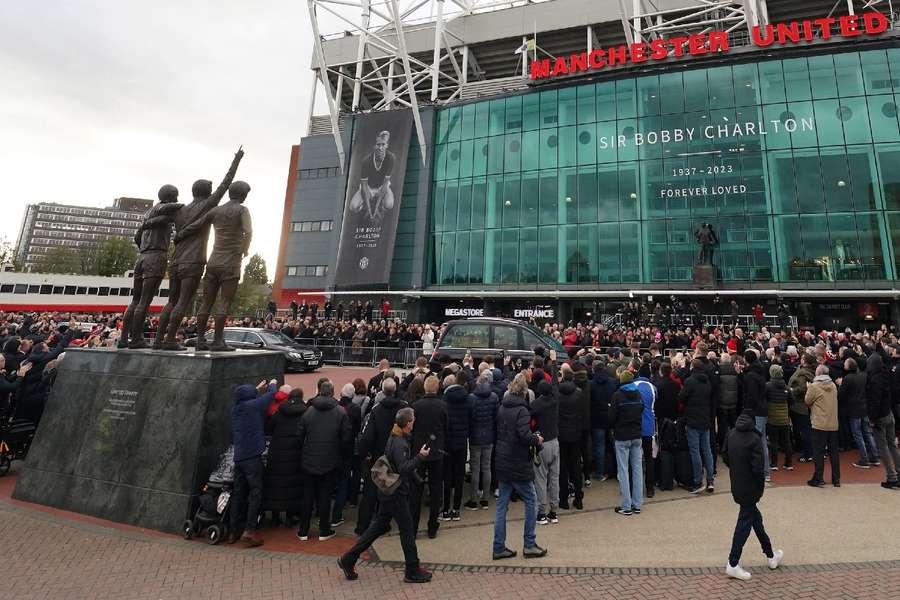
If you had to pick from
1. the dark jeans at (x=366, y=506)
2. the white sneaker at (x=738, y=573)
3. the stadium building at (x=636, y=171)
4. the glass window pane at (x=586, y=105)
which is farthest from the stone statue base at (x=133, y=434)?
the glass window pane at (x=586, y=105)

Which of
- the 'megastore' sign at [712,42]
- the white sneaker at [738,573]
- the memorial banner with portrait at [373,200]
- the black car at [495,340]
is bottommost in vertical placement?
the white sneaker at [738,573]

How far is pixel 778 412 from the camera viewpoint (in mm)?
7715

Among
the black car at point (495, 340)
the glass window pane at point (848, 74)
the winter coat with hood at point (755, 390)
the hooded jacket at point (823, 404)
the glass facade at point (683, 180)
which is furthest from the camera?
the glass window pane at point (848, 74)

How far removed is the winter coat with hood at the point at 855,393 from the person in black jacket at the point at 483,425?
21.5ft

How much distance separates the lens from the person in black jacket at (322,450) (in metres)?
5.38

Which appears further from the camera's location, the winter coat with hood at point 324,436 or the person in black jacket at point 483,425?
the person in black jacket at point 483,425

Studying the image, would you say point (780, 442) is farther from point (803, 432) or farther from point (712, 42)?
point (712, 42)

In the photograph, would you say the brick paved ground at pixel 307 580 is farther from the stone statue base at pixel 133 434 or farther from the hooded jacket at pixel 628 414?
the hooded jacket at pixel 628 414

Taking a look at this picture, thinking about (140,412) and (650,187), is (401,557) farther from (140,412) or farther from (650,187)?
(650,187)

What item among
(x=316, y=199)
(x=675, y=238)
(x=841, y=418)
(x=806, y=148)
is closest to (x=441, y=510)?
(x=841, y=418)

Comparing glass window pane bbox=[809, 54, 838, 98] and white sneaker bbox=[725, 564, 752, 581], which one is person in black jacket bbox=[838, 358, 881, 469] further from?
glass window pane bbox=[809, 54, 838, 98]

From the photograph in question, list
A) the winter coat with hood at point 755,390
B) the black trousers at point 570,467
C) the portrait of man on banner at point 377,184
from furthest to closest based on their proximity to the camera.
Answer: the portrait of man on banner at point 377,184 → the winter coat with hood at point 755,390 → the black trousers at point 570,467

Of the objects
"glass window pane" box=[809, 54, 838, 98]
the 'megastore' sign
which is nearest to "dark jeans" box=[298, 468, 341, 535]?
the 'megastore' sign

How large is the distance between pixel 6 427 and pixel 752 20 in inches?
1531
